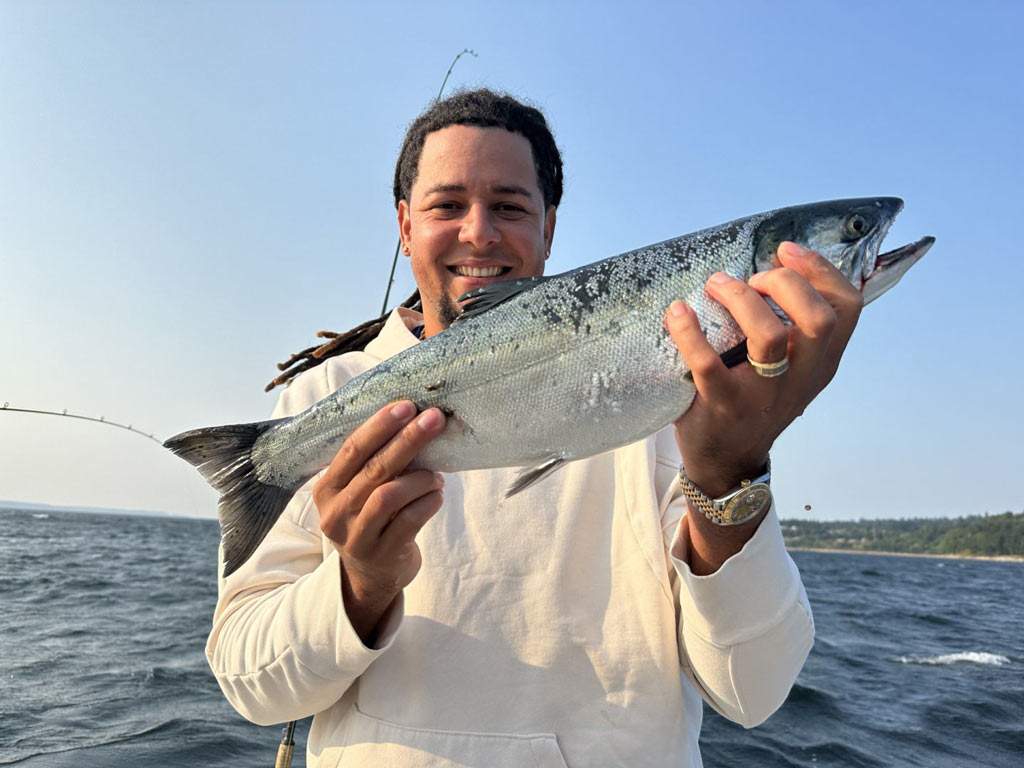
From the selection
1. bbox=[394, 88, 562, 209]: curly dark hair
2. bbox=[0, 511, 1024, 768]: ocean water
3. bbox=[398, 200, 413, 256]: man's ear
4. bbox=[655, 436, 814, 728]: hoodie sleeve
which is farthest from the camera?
bbox=[0, 511, 1024, 768]: ocean water

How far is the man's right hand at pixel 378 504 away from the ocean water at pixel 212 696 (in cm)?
798

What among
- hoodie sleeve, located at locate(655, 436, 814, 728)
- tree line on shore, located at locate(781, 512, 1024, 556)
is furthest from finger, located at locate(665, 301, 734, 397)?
tree line on shore, located at locate(781, 512, 1024, 556)

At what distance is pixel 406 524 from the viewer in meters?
2.49

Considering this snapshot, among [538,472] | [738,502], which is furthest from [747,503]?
[538,472]

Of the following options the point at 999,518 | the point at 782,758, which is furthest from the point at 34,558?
the point at 999,518

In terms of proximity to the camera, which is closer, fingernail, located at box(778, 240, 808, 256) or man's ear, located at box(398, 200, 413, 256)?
fingernail, located at box(778, 240, 808, 256)

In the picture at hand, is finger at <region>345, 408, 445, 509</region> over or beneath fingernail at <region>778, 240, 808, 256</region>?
beneath

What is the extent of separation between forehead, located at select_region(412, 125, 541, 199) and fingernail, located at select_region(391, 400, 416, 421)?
50.0 inches

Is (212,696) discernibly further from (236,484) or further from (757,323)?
(757,323)

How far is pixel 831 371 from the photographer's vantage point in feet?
7.55

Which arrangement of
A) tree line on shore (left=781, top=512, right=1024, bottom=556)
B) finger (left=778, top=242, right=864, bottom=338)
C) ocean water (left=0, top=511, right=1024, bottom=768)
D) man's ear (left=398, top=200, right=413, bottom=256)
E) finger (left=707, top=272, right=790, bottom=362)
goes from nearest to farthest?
finger (left=707, top=272, right=790, bottom=362) < finger (left=778, top=242, right=864, bottom=338) < man's ear (left=398, top=200, right=413, bottom=256) < ocean water (left=0, top=511, right=1024, bottom=768) < tree line on shore (left=781, top=512, right=1024, bottom=556)

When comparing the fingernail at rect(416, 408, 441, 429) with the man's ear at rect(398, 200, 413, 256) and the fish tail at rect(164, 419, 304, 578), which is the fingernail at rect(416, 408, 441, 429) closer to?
the fish tail at rect(164, 419, 304, 578)

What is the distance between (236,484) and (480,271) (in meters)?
1.44

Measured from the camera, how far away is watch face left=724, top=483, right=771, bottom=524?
7.51ft
